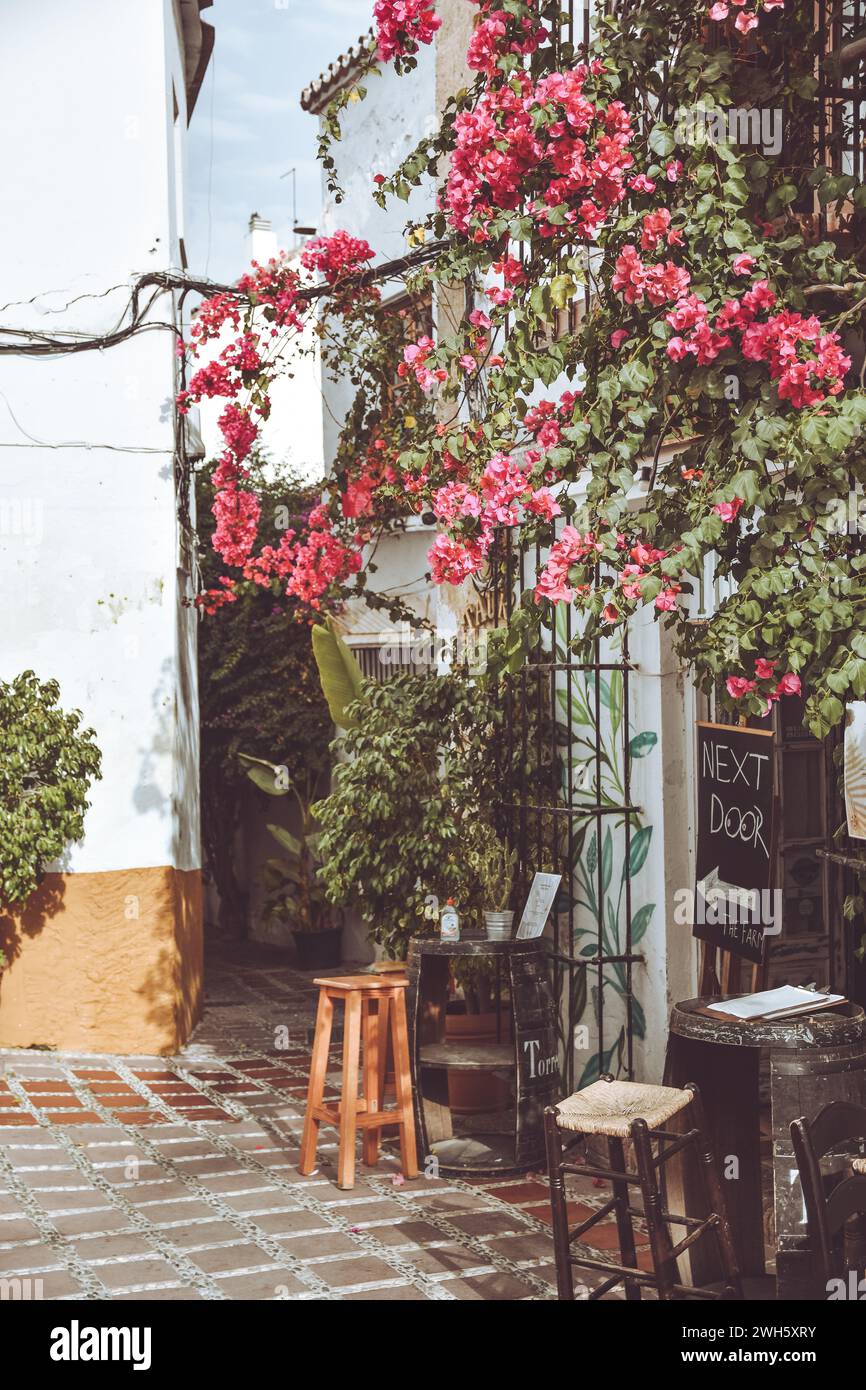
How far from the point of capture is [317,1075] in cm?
628

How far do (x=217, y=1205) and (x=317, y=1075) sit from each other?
0.69 metres

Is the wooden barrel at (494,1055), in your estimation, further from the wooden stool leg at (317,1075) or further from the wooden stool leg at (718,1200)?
the wooden stool leg at (718,1200)

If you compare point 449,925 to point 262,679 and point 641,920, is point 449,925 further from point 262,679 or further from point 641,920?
point 262,679

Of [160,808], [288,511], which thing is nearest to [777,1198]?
[160,808]

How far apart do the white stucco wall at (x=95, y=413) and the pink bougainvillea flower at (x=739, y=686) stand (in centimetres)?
544

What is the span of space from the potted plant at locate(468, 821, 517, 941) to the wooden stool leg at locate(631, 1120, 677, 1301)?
275cm

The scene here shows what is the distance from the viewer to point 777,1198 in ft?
13.1

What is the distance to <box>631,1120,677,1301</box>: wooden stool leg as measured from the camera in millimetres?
3975

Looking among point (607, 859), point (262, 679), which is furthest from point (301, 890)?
point (607, 859)

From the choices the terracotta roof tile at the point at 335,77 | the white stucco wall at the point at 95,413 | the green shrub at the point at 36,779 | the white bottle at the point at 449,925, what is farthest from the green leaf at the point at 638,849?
the terracotta roof tile at the point at 335,77

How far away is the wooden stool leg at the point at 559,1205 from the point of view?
4121mm
